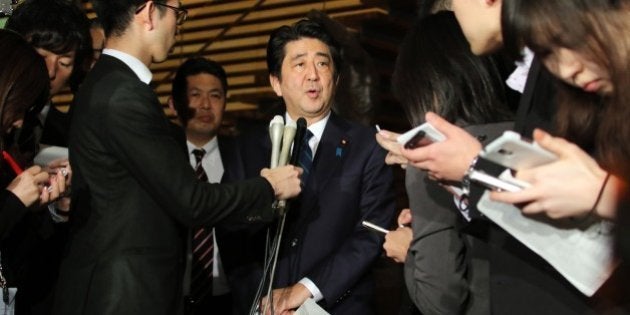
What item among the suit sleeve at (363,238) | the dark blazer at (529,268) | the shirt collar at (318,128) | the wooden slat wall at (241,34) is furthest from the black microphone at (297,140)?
the wooden slat wall at (241,34)

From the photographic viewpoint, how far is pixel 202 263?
4.35 metres

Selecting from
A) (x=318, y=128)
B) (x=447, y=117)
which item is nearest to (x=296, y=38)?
(x=318, y=128)

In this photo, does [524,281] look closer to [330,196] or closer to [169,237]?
[169,237]

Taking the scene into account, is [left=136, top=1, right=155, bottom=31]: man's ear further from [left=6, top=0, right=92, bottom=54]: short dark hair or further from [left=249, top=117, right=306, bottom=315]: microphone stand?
[left=6, top=0, right=92, bottom=54]: short dark hair

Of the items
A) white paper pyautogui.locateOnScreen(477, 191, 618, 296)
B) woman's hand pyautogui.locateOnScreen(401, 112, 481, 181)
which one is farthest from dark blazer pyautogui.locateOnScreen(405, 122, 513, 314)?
white paper pyautogui.locateOnScreen(477, 191, 618, 296)

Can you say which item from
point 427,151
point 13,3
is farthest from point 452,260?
point 13,3

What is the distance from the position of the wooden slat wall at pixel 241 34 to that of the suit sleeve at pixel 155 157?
4376 millimetres

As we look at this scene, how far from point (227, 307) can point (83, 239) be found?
1.37 meters

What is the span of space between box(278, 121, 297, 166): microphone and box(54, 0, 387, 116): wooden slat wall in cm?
403

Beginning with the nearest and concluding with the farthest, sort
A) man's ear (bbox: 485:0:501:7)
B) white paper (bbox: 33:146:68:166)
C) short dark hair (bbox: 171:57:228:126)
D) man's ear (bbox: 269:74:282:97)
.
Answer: man's ear (bbox: 485:0:501:7) → white paper (bbox: 33:146:68:166) → man's ear (bbox: 269:74:282:97) → short dark hair (bbox: 171:57:228:126)

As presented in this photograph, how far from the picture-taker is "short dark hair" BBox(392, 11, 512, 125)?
2.64m

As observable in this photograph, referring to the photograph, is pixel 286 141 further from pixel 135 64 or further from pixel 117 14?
pixel 117 14

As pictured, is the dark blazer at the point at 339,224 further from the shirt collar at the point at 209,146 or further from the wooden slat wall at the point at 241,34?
the wooden slat wall at the point at 241,34

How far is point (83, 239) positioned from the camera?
10.3ft
